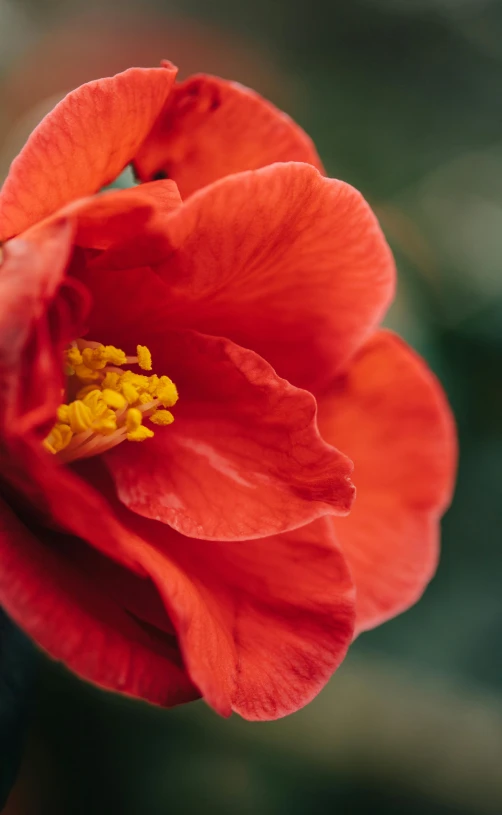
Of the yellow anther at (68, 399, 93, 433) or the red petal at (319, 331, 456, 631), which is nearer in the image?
the yellow anther at (68, 399, 93, 433)

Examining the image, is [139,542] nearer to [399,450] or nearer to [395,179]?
[399,450]

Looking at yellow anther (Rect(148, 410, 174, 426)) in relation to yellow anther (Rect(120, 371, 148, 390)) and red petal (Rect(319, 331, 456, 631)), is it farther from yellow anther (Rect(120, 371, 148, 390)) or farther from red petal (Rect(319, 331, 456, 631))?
red petal (Rect(319, 331, 456, 631))

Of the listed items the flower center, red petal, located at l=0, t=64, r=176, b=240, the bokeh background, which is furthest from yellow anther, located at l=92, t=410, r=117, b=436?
the bokeh background

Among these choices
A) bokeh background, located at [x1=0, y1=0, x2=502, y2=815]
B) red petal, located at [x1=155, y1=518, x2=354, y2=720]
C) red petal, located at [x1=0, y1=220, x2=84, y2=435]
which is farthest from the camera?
bokeh background, located at [x1=0, y1=0, x2=502, y2=815]

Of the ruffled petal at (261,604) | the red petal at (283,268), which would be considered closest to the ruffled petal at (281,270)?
the red petal at (283,268)

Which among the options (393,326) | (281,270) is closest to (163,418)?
(281,270)

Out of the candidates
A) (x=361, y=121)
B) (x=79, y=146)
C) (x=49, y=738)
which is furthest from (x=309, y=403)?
(x=361, y=121)
